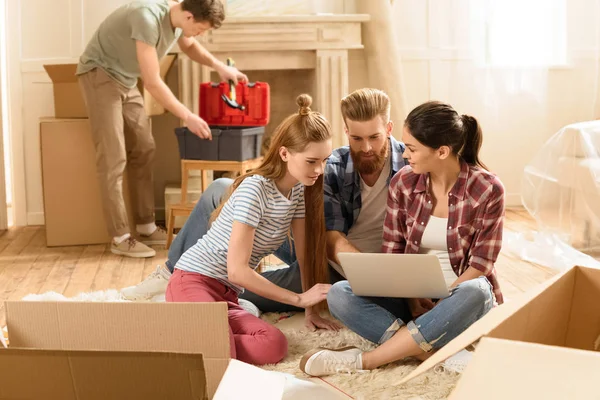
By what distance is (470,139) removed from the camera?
2350mm

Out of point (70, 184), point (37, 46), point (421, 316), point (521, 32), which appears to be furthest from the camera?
point (521, 32)

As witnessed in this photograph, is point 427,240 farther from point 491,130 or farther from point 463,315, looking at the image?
point 491,130

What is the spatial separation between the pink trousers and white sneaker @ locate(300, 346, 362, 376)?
0.11 m

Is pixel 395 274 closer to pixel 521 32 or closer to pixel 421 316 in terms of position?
pixel 421 316

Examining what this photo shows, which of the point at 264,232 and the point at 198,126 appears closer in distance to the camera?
the point at 264,232

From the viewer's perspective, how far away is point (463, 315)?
84.4 inches

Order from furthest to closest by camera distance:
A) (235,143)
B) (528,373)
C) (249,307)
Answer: (235,143)
(249,307)
(528,373)

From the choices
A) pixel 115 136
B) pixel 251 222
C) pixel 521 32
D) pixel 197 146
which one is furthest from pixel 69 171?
pixel 521 32

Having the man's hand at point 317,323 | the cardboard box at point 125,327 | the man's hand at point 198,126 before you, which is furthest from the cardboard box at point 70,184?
the cardboard box at point 125,327

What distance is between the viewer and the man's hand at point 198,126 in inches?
149

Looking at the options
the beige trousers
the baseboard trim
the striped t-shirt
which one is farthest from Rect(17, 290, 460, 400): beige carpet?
the baseboard trim

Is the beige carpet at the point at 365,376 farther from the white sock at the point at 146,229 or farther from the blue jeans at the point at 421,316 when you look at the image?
the white sock at the point at 146,229

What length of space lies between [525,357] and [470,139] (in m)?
1.55

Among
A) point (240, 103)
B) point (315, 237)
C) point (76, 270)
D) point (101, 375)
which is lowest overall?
point (76, 270)
